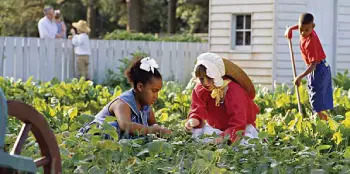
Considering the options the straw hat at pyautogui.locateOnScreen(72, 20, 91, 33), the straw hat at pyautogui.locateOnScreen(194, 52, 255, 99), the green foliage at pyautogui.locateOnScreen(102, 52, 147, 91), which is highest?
the straw hat at pyautogui.locateOnScreen(194, 52, 255, 99)

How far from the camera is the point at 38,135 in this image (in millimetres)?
4875

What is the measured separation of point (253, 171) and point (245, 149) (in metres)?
0.47

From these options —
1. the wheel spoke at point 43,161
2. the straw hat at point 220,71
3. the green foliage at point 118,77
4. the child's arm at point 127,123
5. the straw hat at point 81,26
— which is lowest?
the green foliage at point 118,77

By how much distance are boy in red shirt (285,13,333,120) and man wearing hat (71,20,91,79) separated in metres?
9.66

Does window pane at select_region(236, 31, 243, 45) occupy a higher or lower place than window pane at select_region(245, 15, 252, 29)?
lower

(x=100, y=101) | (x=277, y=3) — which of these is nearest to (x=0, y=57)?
(x=277, y=3)

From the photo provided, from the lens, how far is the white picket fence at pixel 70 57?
2184 cm

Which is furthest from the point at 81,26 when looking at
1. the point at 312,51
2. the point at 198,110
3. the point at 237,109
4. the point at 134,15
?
the point at 134,15

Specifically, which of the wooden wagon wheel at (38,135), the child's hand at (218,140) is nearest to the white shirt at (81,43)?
the child's hand at (218,140)

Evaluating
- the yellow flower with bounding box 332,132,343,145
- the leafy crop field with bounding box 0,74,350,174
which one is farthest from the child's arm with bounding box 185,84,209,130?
the yellow flower with bounding box 332,132,343,145

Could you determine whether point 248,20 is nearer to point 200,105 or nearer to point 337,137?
point 200,105

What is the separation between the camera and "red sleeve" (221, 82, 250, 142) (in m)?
8.48

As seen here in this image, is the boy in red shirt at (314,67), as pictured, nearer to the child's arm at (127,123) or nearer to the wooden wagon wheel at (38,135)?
the child's arm at (127,123)

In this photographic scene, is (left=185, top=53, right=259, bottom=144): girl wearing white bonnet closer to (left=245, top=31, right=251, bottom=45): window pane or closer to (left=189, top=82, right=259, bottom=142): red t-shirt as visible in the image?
(left=189, top=82, right=259, bottom=142): red t-shirt
